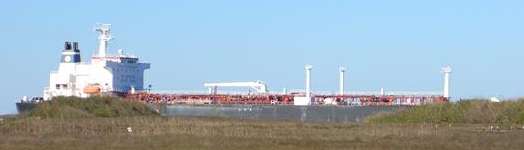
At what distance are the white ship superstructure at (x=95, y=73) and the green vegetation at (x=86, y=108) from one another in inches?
908

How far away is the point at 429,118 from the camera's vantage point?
70.2 metres

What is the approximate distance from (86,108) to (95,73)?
29182 mm

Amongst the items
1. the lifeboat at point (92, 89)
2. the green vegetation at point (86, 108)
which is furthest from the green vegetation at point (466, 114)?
the lifeboat at point (92, 89)

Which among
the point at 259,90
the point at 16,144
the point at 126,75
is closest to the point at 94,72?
the point at 126,75

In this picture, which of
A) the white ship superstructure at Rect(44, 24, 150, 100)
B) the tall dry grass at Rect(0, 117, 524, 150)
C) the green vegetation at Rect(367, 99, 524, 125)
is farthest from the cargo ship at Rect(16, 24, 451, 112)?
the tall dry grass at Rect(0, 117, 524, 150)

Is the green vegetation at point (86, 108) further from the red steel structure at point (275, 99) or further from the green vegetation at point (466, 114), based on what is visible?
the red steel structure at point (275, 99)

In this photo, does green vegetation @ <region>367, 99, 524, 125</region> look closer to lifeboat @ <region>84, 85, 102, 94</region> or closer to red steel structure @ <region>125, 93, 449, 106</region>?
red steel structure @ <region>125, 93, 449, 106</region>

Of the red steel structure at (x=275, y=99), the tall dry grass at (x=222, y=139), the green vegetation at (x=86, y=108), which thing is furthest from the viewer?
the red steel structure at (x=275, y=99)

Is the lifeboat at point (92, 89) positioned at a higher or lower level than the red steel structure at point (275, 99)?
higher

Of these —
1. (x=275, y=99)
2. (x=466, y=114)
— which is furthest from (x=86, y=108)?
(x=275, y=99)

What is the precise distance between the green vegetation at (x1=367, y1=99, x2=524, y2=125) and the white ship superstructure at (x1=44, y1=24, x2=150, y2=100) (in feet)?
130

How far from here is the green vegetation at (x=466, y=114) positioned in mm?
68188

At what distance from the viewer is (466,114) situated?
230 ft

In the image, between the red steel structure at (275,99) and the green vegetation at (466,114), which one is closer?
the green vegetation at (466,114)
